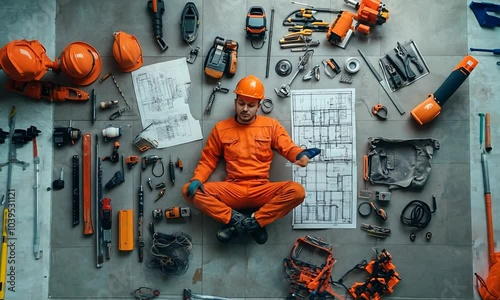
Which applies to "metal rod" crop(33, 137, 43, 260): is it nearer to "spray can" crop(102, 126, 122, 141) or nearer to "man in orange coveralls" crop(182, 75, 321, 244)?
"spray can" crop(102, 126, 122, 141)

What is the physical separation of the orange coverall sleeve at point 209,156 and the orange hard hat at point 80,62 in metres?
1.18

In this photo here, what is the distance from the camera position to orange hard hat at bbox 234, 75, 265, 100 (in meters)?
3.71

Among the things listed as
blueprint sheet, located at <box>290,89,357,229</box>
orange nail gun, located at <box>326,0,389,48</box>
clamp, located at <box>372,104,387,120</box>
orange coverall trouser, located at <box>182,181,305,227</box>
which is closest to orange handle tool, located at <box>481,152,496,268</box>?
clamp, located at <box>372,104,387,120</box>

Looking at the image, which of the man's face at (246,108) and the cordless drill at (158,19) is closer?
the man's face at (246,108)

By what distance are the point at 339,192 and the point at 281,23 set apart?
1.58 meters

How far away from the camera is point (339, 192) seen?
4.02m

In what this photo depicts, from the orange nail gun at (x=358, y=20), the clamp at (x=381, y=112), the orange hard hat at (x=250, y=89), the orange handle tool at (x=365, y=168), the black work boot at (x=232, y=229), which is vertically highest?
the orange nail gun at (x=358, y=20)

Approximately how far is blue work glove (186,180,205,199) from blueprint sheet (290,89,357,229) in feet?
2.79

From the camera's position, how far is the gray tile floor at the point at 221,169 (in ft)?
13.1

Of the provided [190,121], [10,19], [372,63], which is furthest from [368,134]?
[10,19]

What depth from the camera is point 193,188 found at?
368 cm

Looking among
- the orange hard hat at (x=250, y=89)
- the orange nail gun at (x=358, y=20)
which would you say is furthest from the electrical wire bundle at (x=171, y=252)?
the orange nail gun at (x=358, y=20)

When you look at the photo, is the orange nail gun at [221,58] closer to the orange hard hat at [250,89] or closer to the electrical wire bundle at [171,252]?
the orange hard hat at [250,89]

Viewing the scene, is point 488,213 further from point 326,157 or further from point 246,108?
point 246,108
